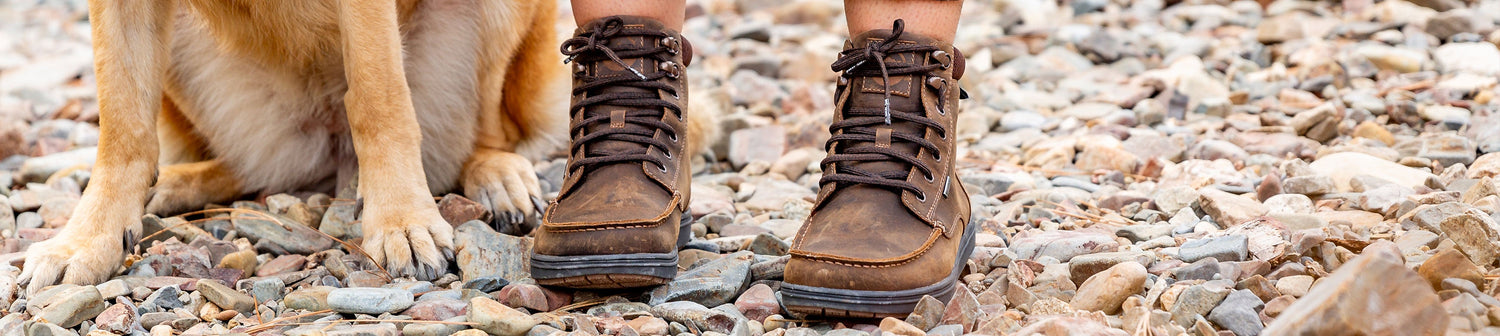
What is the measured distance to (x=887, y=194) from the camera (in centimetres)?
196

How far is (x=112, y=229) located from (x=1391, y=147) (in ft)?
10.5

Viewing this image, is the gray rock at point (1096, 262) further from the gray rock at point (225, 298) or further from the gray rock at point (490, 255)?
the gray rock at point (225, 298)

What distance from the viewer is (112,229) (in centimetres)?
236

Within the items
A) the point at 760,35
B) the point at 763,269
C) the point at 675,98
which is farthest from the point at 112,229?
the point at 760,35

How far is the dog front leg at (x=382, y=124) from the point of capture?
7.97 feet

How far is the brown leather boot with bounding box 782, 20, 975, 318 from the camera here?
1.81 metres

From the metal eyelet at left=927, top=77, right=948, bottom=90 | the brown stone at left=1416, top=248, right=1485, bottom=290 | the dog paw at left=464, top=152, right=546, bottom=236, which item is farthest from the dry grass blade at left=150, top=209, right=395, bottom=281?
the brown stone at left=1416, top=248, right=1485, bottom=290

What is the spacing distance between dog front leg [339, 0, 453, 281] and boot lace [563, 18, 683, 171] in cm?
44

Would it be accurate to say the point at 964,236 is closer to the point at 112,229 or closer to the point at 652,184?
the point at 652,184

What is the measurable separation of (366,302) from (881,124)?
97 cm

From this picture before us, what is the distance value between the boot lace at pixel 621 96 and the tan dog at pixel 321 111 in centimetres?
44

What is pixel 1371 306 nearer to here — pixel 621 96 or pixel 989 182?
pixel 621 96

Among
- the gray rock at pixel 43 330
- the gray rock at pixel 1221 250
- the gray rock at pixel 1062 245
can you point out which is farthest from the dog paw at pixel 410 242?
the gray rock at pixel 1221 250

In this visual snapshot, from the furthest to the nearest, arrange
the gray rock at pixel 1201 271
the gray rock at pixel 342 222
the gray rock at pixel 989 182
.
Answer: the gray rock at pixel 989 182 → the gray rock at pixel 342 222 → the gray rock at pixel 1201 271
